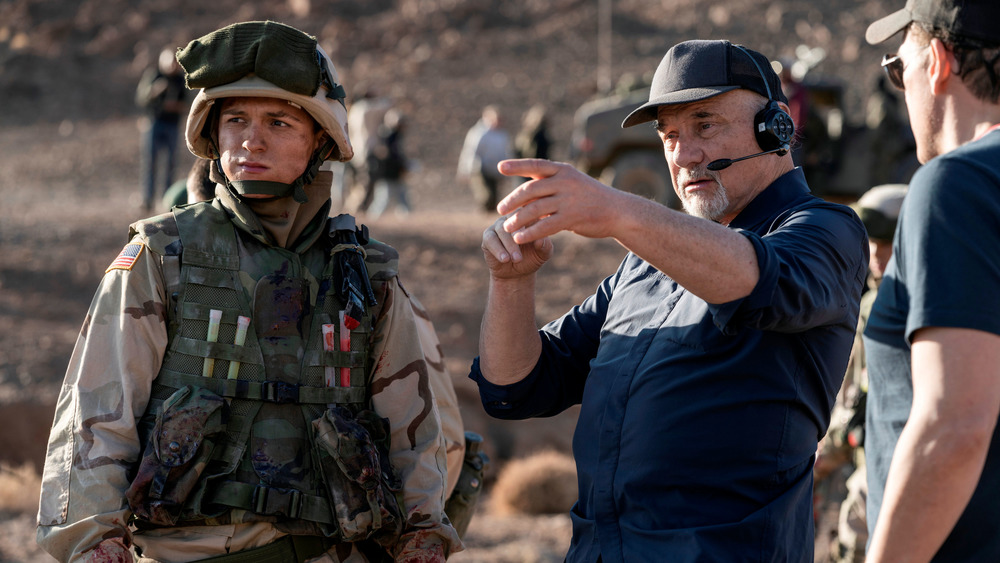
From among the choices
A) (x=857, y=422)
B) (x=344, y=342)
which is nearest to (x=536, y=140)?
(x=857, y=422)

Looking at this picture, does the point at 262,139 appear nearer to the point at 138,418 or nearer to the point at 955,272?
the point at 138,418

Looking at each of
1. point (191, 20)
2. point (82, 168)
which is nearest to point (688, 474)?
point (82, 168)

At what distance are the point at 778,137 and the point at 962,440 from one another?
1.15 metres

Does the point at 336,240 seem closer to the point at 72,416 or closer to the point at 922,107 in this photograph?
the point at 72,416

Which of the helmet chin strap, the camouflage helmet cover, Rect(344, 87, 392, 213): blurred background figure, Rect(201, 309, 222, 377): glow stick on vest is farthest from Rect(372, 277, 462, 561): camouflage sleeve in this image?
Rect(344, 87, 392, 213): blurred background figure

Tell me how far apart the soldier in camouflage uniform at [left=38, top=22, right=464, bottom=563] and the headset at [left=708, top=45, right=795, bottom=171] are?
3.39ft

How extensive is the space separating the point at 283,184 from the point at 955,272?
1914 mm

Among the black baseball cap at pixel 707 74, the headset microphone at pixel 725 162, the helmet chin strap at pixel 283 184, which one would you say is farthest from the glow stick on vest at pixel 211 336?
the headset microphone at pixel 725 162

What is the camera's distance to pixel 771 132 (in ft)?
9.45

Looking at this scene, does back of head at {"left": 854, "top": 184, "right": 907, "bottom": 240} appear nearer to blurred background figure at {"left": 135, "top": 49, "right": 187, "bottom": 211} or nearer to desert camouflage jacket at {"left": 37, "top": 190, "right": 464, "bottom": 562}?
desert camouflage jacket at {"left": 37, "top": 190, "right": 464, "bottom": 562}

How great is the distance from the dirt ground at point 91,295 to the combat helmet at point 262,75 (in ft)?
19.6

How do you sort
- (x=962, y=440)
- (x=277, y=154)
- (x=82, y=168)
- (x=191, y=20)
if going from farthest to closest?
(x=191, y=20)
(x=82, y=168)
(x=277, y=154)
(x=962, y=440)

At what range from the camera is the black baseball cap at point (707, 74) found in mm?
2898

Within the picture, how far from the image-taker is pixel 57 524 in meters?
2.74
